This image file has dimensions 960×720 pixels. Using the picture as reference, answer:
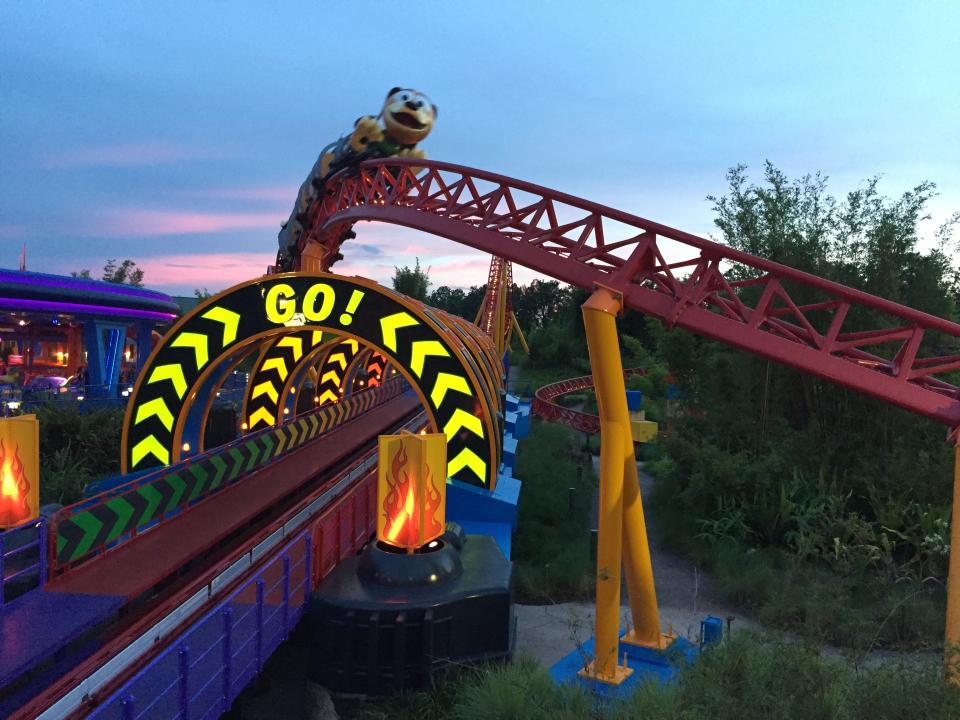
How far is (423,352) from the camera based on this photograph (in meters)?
10.7

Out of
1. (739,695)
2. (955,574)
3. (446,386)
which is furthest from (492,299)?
(739,695)

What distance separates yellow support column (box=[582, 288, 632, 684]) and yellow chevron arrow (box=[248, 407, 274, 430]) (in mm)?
9107

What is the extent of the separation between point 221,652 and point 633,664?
4.48 m

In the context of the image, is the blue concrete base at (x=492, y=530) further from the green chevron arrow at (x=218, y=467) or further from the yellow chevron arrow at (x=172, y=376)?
the yellow chevron arrow at (x=172, y=376)

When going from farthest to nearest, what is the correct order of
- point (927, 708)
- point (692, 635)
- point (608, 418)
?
point (692, 635), point (608, 418), point (927, 708)

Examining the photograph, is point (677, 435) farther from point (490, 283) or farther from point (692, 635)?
point (490, 283)

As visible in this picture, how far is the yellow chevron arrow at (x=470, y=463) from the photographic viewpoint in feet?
34.8

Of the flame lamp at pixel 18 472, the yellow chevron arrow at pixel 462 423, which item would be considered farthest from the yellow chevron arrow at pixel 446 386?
the flame lamp at pixel 18 472

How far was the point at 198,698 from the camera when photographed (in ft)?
16.9

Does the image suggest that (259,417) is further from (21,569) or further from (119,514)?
(21,569)

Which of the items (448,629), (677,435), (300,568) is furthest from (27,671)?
(677,435)

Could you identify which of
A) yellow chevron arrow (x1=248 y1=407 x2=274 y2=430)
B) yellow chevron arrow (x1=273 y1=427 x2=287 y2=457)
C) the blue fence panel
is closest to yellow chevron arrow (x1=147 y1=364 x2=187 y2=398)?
yellow chevron arrow (x1=273 y1=427 x2=287 y2=457)

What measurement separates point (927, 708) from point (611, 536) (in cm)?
316

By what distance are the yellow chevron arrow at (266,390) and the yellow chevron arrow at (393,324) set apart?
16.6ft
